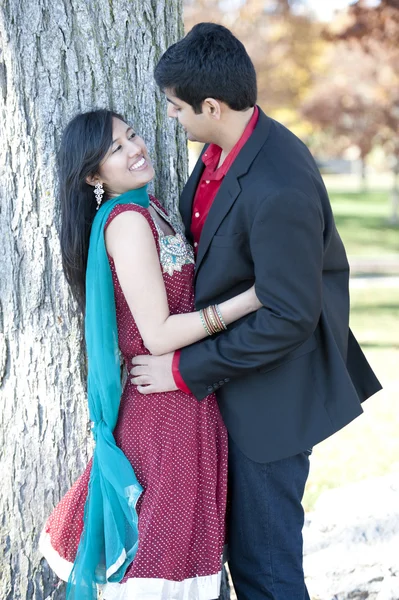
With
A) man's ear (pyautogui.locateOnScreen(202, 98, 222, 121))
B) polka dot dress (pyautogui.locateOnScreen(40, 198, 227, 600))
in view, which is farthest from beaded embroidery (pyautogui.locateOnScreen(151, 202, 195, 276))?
man's ear (pyautogui.locateOnScreen(202, 98, 222, 121))

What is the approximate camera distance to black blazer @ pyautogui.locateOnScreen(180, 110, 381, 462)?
2.23 meters

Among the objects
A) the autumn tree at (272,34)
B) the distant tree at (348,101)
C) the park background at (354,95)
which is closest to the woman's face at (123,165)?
the park background at (354,95)

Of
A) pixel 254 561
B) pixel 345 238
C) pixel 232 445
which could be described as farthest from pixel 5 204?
pixel 345 238

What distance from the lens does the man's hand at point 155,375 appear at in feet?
8.00

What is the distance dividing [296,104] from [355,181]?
20902mm

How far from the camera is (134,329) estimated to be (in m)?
2.51

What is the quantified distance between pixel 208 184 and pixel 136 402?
0.73 m

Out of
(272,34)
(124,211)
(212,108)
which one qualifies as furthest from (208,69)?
(272,34)

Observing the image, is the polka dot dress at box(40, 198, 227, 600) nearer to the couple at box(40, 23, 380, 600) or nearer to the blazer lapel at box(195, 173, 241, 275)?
the couple at box(40, 23, 380, 600)

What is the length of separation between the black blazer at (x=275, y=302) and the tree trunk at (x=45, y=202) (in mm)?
593

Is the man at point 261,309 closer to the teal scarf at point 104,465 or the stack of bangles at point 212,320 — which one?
the stack of bangles at point 212,320

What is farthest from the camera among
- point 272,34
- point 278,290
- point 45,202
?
point 272,34

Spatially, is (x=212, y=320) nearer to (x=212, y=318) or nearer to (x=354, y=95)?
(x=212, y=318)

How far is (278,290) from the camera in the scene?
2.23 m
